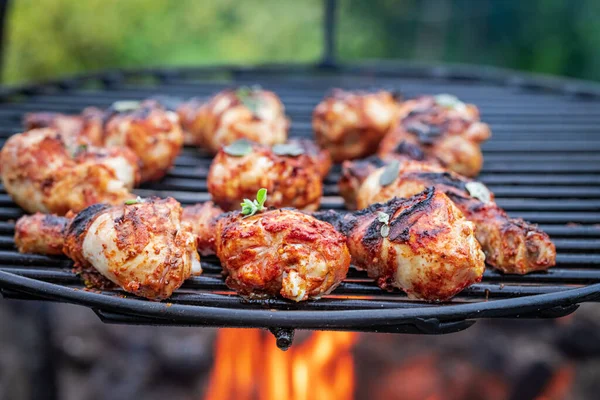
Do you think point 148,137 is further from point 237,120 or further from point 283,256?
point 283,256

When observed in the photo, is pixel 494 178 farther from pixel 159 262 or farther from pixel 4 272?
pixel 4 272

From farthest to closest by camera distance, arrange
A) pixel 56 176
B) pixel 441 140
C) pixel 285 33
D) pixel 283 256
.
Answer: pixel 285 33 < pixel 441 140 < pixel 56 176 < pixel 283 256

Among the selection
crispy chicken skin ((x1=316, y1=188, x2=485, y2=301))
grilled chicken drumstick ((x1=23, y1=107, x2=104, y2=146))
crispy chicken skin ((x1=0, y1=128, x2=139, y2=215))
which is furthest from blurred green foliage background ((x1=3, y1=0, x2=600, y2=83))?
crispy chicken skin ((x1=316, y1=188, x2=485, y2=301))

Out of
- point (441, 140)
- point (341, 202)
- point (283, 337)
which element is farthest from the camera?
point (441, 140)

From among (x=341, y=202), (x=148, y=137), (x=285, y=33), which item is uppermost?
(x=285, y=33)

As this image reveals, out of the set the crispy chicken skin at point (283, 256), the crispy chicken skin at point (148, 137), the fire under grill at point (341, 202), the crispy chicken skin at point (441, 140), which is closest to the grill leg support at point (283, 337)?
the fire under grill at point (341, 202)

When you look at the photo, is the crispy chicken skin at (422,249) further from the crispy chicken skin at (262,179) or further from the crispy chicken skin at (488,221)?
the crispy chicken skin at (262,179)

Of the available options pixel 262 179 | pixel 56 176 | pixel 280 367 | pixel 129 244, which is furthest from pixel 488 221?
pixel 56 176

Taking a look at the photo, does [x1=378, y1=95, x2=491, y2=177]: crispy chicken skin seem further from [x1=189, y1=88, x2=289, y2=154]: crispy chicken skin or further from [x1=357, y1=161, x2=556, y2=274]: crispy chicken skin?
[x1=189, y1=88, x2=289, y2=154]: crispy chicken skin
